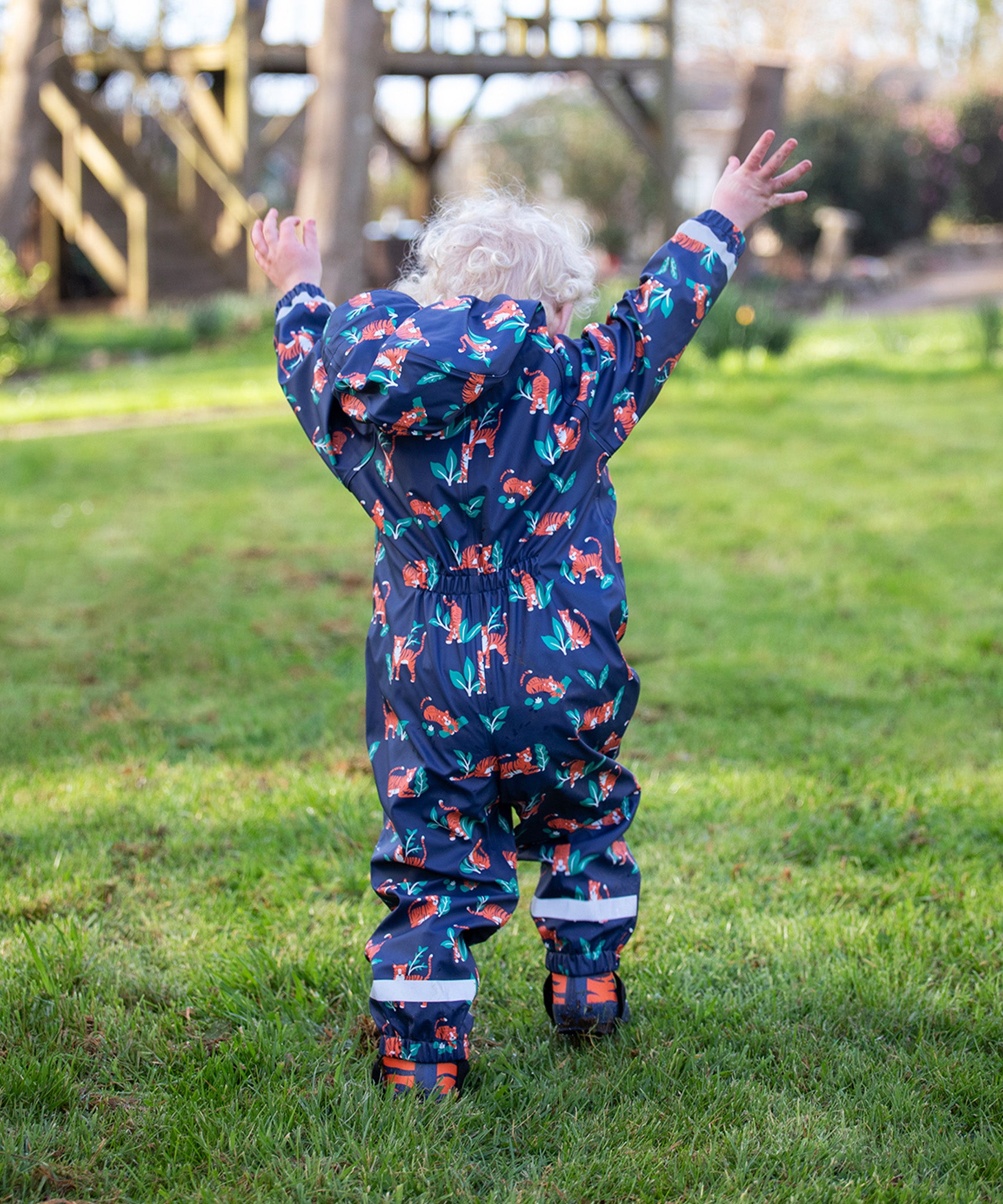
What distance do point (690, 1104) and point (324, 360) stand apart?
4.30 feet

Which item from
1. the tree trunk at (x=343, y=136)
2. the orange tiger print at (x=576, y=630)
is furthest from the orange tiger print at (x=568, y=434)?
the tree trunk at (x=343, y=136)

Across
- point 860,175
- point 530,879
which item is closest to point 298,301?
point 530,879

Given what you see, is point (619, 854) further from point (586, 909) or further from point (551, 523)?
point (551, 523)

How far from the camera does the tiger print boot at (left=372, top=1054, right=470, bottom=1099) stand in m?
1.92

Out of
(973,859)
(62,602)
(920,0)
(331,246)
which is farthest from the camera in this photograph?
(920,0)

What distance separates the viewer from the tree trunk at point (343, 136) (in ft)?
31.5

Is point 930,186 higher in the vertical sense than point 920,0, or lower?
lower

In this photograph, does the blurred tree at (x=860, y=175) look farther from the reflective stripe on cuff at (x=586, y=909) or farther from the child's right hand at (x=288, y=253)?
the reflective stripe on cuff at (x=586, y=909)

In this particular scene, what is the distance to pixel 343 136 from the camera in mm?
9844

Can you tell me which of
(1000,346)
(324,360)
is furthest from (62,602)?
(1000,346)

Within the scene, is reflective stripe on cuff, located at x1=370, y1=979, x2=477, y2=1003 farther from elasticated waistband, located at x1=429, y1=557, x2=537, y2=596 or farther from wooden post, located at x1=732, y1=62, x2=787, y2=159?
wooden post, located at x1=732, y1=62, x2=787, y2=159

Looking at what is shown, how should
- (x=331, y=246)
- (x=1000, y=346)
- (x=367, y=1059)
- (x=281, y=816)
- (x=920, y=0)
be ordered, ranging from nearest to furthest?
1. (x=367, y=1059)
2. (x=281, y=816)
3. (x=1000, y=346)
4. (x=331, y=246)
5. (x=920, y=0)

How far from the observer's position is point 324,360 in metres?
1.87

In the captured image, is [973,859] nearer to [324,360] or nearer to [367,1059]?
[367,1059]
